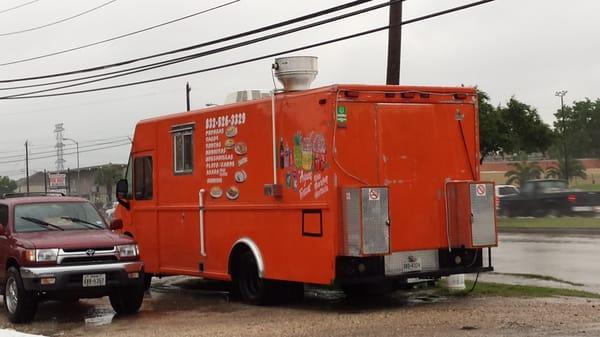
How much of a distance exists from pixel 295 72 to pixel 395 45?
3.97 meters

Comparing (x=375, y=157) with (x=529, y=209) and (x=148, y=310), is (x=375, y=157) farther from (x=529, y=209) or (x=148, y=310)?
(x=529, y=209)

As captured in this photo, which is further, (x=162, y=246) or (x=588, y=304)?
(x=162, y=246)

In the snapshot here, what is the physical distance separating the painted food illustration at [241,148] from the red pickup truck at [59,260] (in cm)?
190

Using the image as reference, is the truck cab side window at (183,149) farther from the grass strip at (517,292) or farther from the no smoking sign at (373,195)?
the grass strip at (517,292)

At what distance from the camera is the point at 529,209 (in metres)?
31.4

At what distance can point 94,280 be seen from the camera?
977 centimetres

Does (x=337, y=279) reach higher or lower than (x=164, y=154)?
lower

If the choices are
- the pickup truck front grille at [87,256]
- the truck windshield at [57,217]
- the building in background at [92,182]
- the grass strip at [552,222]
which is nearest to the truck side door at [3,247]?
the truck windshield at [57,217]

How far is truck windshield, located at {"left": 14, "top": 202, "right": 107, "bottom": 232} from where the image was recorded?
10.6 meters

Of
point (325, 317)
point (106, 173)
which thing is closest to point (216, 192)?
point (325, 317)

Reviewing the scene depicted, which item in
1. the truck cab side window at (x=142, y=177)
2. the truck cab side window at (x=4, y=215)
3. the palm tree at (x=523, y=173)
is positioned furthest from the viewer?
the palm tree at (x=523, y=173)

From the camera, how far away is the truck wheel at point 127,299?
34.2 ft

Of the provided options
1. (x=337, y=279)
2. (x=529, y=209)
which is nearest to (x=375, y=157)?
(x=337, y=279)

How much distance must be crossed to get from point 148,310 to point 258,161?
2.63 meters
